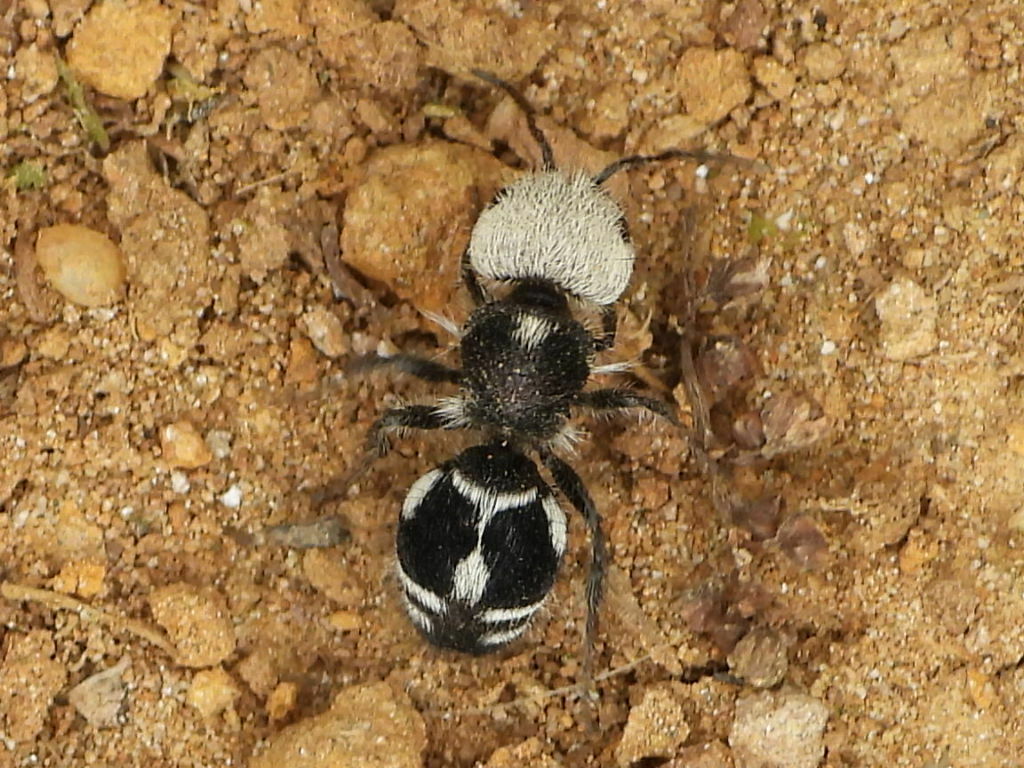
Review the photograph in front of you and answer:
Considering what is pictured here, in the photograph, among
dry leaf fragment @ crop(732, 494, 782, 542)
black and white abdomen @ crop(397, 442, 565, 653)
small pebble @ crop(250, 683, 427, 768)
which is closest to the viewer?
black and white abdomen @ crop(397, 442, 565, 653)

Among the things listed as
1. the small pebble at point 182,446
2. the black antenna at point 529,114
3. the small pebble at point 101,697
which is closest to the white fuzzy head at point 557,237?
the black antenna at point 529,114

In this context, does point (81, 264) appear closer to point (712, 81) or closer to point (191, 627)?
point (191, 627)

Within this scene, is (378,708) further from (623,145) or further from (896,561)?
(623,145)

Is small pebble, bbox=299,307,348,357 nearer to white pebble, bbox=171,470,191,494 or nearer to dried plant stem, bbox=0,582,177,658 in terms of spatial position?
white pebble, bbox=171,470,191,494

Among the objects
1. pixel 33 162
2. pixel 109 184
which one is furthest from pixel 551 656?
pixel 33 162

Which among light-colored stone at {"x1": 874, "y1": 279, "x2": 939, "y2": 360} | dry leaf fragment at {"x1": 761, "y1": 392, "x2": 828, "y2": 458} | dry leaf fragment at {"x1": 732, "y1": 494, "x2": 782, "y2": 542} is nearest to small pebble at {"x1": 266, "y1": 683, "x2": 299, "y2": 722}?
dry leaf fragment at {"x1": 732, "y1": 494, "x2": 782, "y2": 542}

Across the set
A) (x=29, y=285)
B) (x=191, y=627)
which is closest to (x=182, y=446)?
(x=191, y=627)

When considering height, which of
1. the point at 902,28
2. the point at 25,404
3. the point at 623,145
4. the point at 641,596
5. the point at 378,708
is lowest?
the point at 378,708

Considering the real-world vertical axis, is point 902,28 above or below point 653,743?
above
